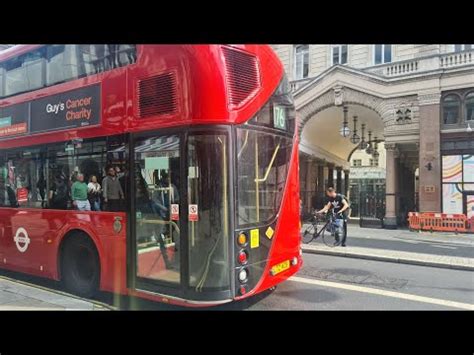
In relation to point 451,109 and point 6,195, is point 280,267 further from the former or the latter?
point 451,109

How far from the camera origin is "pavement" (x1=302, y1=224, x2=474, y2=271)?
30.5 ft

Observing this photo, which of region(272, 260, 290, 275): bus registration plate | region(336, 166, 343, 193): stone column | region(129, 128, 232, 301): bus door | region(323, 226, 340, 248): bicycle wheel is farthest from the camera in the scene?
region(336, 166, 343, 193): stone column

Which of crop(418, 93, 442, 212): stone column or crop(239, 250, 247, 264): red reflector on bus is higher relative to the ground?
Answer: crop(418, 93, 442, 212): stone column

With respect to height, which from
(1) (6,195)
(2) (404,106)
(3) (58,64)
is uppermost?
(2) (404,106)

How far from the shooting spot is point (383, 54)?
18359 millimetres

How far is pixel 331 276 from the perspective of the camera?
789 centimetres

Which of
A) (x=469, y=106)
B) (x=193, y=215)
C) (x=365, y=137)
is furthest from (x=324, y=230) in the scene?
(x=365, y=137)

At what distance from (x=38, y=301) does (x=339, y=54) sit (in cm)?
1808

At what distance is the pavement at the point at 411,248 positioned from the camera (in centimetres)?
929

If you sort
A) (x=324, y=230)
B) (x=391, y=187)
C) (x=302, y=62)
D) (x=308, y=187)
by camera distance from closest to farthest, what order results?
(x=324, y=230)
(x=391, y=187)
(x=302, y=62)
(x=308, y=187)

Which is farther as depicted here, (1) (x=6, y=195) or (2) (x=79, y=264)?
(1) (x=6, y=195)

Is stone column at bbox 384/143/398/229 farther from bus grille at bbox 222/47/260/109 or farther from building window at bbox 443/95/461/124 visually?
bus grille at bbox 222/47/260/109

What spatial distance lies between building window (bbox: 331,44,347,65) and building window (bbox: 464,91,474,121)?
19.7ft

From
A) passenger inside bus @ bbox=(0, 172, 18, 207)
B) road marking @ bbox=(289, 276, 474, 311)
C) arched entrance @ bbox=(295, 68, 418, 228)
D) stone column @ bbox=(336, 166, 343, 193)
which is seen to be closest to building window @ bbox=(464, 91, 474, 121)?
arched entrance @ bbox=(295, 68, 418, 228)
